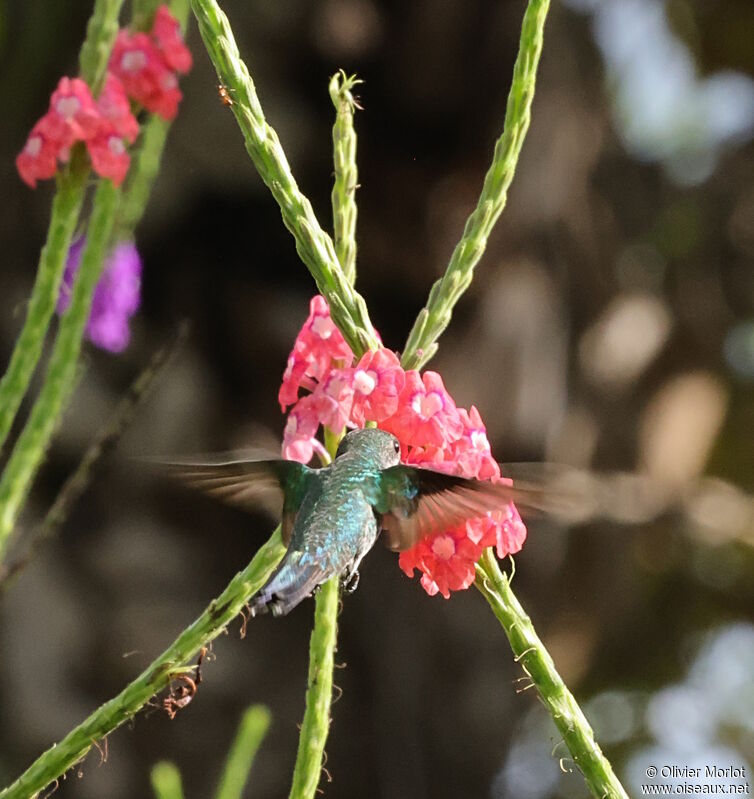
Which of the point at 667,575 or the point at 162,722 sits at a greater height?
the point at 667,575

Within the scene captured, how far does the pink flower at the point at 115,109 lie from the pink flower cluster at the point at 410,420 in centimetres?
58

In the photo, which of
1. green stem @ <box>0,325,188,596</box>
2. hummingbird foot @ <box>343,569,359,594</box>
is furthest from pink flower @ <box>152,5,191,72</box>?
hummingbird foot @ <box>343,569,359,594</box>

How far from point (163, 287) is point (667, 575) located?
6.50 ft

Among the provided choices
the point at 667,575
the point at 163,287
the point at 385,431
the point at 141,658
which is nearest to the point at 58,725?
the point at 141,658

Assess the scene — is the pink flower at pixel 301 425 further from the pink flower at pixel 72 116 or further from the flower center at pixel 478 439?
the pink flower at pixel 72 116

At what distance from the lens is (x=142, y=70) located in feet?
5.44

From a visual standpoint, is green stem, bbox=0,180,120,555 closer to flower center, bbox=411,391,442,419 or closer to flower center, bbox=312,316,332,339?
flower center, bbox=312,316,332,339

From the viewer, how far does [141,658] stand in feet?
10.7

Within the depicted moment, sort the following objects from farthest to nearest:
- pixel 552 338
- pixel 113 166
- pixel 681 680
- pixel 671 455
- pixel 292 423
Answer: pixel 681 680 → pixel 671 455 → pixel 552 338 → pixel 113 166 → pixel 292 423

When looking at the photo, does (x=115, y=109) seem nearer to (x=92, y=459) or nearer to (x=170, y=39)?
(x=170, y=39)

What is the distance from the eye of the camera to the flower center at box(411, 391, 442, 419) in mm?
987

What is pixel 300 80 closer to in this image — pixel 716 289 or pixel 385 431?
pixel 716 289

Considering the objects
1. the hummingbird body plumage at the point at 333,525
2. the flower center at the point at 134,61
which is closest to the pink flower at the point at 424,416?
the hummingbird body plumage at the point at 333,525

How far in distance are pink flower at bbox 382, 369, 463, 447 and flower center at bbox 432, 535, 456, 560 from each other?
3.3 inches
